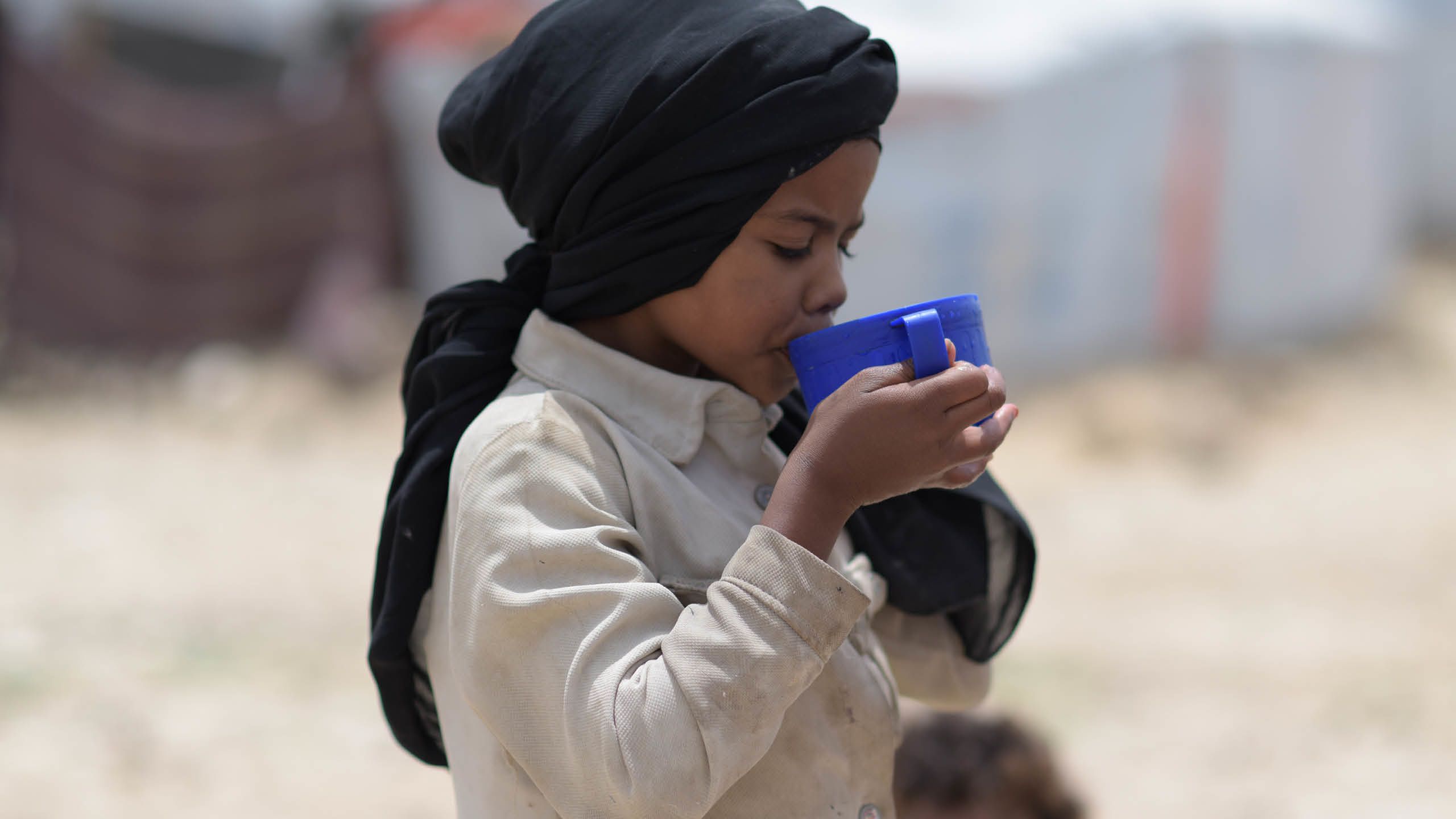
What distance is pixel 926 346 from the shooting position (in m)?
1.15

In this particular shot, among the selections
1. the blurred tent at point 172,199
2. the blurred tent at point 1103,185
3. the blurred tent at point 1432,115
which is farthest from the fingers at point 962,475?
the blurred tent at point 1432,115

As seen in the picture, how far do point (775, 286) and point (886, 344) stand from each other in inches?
5.4

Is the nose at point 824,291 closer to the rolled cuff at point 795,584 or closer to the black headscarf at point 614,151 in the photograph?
the black headscarf at point 614,151

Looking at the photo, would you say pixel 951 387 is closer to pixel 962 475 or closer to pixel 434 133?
pixel 962 475

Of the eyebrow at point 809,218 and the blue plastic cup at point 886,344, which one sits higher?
the eyebrow at point 809,218

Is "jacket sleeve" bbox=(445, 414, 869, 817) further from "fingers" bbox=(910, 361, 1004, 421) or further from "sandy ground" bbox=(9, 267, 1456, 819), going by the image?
"sandy ground" bbox=(9, 267, 1456, 819)

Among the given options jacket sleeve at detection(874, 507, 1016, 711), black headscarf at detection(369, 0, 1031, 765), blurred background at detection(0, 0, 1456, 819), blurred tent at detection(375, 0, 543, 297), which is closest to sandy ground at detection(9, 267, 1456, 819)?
blurred background at detection(0, 0, 1456, 819)

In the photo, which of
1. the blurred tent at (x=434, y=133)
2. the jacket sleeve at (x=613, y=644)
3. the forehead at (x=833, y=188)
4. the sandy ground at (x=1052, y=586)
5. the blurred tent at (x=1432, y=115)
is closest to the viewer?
the jacket sleeve at (x=613, y=644)

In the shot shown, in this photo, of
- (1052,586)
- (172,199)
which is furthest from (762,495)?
(172,199)

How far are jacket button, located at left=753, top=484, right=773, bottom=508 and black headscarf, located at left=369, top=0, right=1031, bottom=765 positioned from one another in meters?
0.23

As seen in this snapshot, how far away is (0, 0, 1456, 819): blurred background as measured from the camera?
6117 millimetres

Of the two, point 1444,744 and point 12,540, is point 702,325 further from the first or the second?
point 12,540

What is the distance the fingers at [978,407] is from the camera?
112cm

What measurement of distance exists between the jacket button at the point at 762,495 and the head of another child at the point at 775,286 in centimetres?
10
